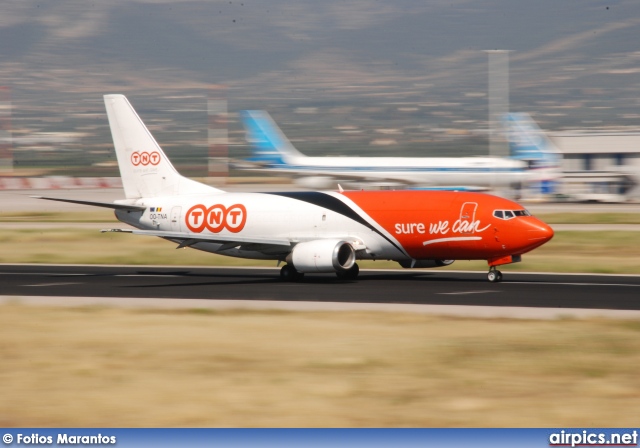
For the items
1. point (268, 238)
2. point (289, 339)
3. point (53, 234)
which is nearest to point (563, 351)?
point (289, 339)

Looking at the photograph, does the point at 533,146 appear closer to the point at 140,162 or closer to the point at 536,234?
the point at 140,162

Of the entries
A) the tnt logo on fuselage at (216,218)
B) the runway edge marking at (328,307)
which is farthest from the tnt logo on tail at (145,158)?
the runway edge marking at (328,307)

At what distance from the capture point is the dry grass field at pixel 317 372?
15492mm

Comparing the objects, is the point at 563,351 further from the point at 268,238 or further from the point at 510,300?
the point at 268,238

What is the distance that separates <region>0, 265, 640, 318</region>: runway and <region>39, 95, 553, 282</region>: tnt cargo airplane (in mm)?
1036

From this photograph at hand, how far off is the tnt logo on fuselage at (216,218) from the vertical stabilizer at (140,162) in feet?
6.36

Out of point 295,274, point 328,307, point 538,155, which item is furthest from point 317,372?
point 538,155

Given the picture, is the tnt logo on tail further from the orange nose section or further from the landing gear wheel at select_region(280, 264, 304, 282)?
the orange nose section

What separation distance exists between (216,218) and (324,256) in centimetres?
629

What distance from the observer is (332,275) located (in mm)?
40406

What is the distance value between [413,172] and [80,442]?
88500 mm

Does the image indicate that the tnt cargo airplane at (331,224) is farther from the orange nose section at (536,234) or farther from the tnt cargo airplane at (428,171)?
the tnt cargo airplane at (428,171)
